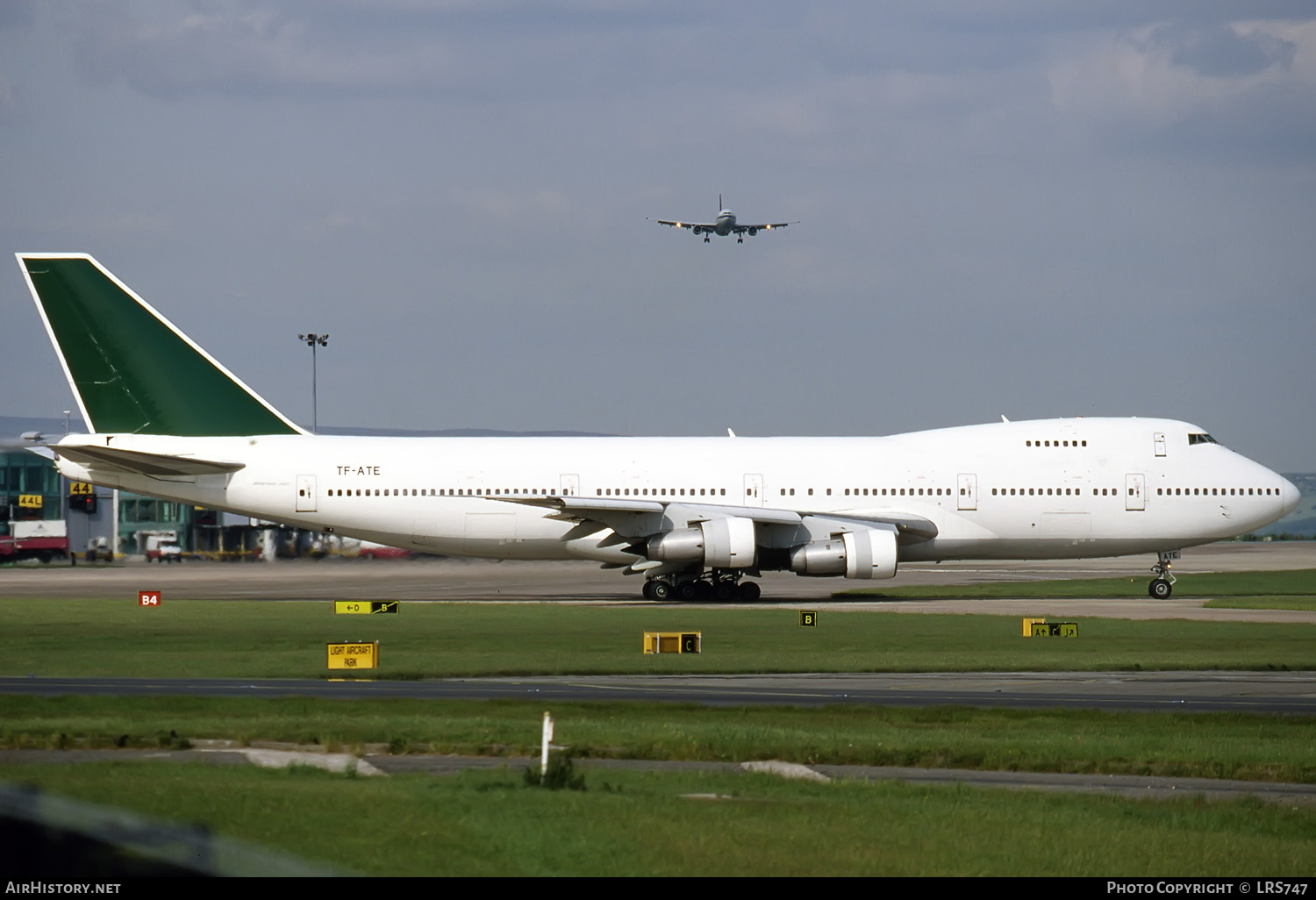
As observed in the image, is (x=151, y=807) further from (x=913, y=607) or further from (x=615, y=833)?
(x=913, y=607)

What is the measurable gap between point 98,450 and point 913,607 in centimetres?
2255

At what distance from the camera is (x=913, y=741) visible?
17.6 metres

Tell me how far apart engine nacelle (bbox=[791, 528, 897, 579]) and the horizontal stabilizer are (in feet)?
55.1

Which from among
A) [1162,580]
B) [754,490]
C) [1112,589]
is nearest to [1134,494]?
[1162,580]

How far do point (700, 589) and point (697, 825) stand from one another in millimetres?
34757

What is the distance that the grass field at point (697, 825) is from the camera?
10.4 metres

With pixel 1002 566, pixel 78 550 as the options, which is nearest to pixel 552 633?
pixel 1002 566

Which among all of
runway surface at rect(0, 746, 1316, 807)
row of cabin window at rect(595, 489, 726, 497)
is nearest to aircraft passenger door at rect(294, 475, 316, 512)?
row of cabin window at rect(595, 489, 726, 497)

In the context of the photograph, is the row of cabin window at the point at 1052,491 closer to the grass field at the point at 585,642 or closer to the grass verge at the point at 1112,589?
the grass verge at the point at 1112,589

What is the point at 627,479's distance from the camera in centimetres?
4672

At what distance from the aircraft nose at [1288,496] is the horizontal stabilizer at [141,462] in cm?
3149

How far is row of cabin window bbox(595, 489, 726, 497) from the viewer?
1833 inches

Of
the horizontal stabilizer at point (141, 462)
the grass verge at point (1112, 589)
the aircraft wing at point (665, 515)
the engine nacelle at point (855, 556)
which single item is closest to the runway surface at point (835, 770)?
the aircraft wing at point (665, 515)

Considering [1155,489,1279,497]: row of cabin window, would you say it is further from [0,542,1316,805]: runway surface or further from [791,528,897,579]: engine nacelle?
[791,528,897,579]: engine nacelle
